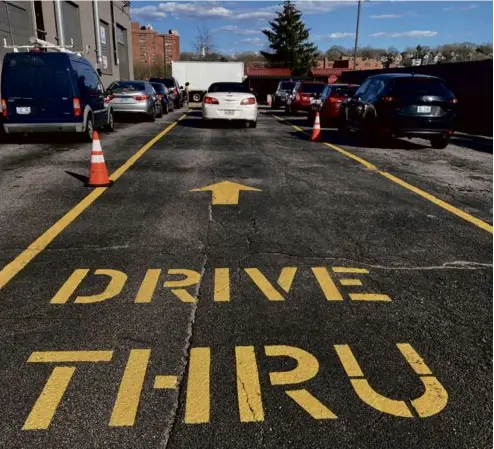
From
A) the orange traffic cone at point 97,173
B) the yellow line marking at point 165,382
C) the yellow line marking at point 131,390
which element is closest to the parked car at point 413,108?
the orange traffic cone at point 97,173

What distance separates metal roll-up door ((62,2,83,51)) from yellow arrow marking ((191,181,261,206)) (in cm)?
2579

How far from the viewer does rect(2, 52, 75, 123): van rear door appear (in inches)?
467

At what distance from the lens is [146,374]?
2.72 m

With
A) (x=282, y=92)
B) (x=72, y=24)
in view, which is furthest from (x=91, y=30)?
(x=282, y=92)

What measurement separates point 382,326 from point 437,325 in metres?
0.39

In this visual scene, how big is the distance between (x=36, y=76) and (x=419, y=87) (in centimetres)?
934

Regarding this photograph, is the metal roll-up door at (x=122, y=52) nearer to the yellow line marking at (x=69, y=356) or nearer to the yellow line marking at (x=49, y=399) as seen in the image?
the yellow line marking at (x=69, y=356)

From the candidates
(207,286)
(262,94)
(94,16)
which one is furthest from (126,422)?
(262,94)

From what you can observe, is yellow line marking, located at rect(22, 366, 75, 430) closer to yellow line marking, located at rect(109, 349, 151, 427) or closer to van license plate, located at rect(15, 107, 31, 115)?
yellow line marking, located at rect(109, 349, 151, 427)

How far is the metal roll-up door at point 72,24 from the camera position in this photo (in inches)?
1134

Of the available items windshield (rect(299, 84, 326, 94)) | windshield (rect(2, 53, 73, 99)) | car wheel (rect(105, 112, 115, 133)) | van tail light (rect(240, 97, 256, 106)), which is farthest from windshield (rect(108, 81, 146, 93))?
windshield (rect(299, 84, 326, 94))

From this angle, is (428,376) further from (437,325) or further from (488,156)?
(488,156)

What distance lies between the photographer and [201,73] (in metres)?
45.4

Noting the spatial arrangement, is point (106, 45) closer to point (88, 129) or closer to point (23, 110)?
point (88, 129)
